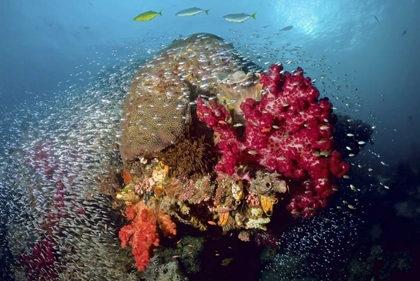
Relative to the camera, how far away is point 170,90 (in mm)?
6996

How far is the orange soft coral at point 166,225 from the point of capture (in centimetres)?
631

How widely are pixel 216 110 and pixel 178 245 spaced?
305 centimetres

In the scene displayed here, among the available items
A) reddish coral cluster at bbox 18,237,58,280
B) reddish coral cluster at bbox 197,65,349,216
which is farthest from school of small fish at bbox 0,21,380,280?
reddish coral cluster at bbox 197,65,349,216

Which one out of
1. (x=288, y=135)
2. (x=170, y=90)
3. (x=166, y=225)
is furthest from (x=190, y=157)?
(x=288, y=135)

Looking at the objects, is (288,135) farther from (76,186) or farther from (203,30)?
(203,30)

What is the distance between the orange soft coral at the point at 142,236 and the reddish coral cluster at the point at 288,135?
1.91 metres

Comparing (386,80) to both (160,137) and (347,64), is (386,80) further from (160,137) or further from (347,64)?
(160,137)

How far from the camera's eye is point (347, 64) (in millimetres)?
94562

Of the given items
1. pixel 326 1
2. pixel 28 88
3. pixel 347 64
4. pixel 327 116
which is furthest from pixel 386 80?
pixel 327 116

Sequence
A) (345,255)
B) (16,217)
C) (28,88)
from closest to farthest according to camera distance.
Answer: (16,217) → (345,255) → (28,88)

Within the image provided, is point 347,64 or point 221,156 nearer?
point 221,156

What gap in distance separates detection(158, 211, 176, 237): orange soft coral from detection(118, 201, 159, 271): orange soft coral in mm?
165

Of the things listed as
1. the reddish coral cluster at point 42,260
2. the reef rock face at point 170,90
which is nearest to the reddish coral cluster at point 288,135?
the reef rock face at point 170,90

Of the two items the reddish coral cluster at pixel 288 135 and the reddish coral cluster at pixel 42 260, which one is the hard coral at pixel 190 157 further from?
the reddish coral cluster at pixel 42 260
